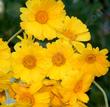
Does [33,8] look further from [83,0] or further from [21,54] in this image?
[83,0]

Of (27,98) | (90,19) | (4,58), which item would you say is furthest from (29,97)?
(90,19)

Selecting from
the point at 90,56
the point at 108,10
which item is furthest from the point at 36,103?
the point at 108,10

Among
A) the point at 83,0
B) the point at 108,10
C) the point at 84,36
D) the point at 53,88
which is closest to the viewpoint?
the point at 53,88

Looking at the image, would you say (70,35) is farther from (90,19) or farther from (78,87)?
(90,19)

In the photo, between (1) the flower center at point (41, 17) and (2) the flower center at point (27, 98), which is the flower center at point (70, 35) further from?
(2) the flower center at point (27, 98)

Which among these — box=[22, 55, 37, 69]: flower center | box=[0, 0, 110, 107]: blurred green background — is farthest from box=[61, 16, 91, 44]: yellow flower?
box=[0, 0, 110, 107]: blurred green background

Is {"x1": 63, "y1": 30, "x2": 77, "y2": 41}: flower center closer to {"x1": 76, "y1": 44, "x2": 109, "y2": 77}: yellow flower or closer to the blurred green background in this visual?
{"x1": 76, "y1": 44, "x2": 109, "y2": 77}: yellow flower
